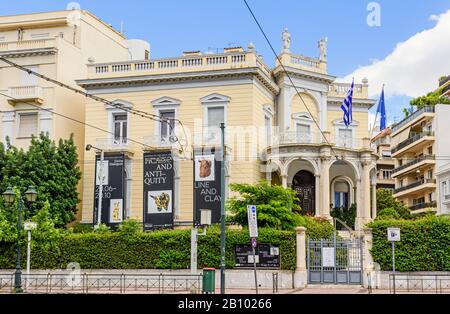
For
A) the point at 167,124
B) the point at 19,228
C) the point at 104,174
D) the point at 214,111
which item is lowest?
the point at 19,228

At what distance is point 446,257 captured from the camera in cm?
2738

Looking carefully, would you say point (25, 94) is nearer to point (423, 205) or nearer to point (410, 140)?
point (423, 205)

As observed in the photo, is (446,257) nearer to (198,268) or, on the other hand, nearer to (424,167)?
(198,268)

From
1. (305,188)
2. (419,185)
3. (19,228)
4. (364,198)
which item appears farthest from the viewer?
(419,185)

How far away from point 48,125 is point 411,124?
41.8 meters

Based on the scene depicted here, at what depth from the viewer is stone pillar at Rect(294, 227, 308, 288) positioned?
27500mm

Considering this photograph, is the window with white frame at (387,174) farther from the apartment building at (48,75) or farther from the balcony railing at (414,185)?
the apartment building at (48,75)

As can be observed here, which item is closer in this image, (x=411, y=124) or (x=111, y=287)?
(x=111, y=287)

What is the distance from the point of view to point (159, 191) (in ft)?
123

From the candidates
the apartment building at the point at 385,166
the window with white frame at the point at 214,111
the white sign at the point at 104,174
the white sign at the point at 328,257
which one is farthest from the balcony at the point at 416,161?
the white sign at the point at 328,257

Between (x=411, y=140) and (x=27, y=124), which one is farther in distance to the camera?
(x=411, y=140)

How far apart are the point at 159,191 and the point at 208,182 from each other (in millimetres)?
3093

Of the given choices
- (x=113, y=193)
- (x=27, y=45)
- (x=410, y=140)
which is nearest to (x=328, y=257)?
(x=113, y=193)

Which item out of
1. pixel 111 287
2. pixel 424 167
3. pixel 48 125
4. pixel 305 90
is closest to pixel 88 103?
pixel 48 125
